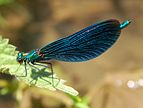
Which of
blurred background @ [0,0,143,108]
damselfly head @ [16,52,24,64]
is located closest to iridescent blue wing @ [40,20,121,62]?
damselfly head @ [16,52,24,64]

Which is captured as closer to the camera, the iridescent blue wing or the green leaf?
the green leaf

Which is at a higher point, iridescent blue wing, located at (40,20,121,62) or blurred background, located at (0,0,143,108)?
blurred background, located at (0,0,143,108)

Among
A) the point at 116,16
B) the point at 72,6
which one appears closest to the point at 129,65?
the point at 116,16

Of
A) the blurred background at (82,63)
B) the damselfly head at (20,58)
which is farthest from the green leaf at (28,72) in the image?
the blurred background at (82,63)

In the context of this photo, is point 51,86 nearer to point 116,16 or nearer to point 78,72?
point 78,72

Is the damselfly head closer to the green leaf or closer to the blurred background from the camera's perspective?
the green leaf
